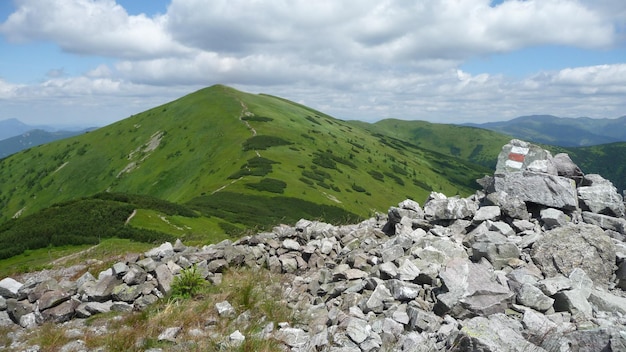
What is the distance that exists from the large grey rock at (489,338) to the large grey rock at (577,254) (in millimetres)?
4878

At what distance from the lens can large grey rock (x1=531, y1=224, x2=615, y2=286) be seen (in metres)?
12.8

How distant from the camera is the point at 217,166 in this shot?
113 metres

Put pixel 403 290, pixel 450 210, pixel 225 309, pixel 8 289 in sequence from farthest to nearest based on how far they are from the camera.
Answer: pixel 450 210, pixel 8 289, pixel 225 309, pixel 403 290

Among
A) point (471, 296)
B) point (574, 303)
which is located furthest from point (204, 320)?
point (574, 303)

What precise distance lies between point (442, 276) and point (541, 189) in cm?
914

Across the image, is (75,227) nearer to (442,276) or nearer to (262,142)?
(442,276)

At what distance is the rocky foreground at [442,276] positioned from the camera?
9.71 metres

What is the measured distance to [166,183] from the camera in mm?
121812

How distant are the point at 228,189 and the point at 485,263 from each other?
78641 millimetres

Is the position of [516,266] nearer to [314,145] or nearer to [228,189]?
[228,189]

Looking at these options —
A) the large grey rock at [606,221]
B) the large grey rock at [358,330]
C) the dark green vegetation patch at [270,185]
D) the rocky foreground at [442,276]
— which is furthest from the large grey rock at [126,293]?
the dark green vegetation patch at [270,185]

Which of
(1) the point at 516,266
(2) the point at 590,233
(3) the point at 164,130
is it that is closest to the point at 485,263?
(1) the point at 516,266

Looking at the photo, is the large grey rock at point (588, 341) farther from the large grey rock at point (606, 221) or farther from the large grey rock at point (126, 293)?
the large grey rock at point (126, 293)

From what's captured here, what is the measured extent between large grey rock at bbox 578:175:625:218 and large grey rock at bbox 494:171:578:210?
765mm
